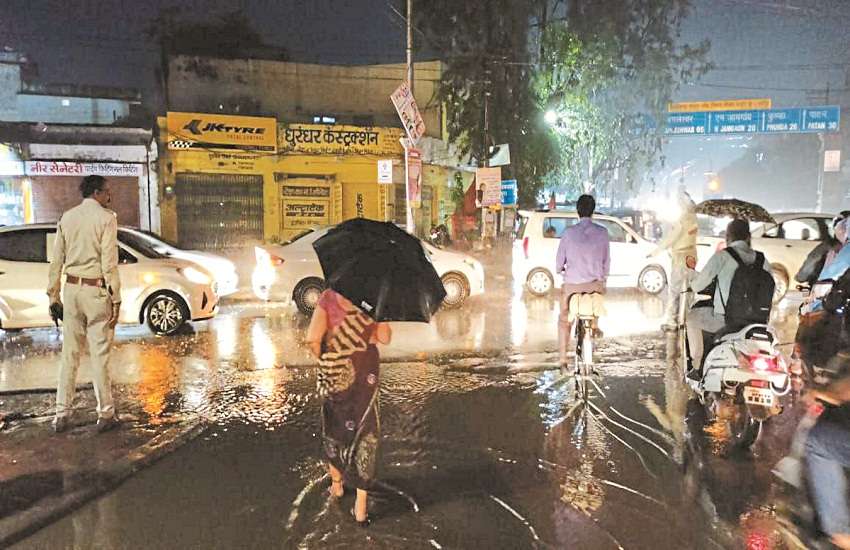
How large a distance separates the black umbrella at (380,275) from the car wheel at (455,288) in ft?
29.1

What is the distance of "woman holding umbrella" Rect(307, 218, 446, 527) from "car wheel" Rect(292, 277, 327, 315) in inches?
314

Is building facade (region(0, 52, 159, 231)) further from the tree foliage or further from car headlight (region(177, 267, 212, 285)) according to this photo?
car headlight (region(177, 267, 212, 285))

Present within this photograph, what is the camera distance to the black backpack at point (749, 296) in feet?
18.2

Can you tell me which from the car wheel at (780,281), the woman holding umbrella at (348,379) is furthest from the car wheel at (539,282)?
the woman holding umbrella at (348,379)

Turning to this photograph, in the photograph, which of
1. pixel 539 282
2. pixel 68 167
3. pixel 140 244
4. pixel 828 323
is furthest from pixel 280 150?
pixel 828 323

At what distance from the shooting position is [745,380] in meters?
5.18

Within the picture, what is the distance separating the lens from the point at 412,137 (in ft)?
54.6

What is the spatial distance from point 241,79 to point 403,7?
388 inches

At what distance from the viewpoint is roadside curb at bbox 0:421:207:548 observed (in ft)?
13.8

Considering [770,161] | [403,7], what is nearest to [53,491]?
[403,7]

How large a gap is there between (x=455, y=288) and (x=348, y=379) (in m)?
9.09

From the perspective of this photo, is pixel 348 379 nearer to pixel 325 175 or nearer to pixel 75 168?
pixel 75 168

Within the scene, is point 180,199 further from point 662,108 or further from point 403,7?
point 662,108

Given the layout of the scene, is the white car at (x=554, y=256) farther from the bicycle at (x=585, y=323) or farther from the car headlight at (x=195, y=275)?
the bicycle at (x=585, y=323)
